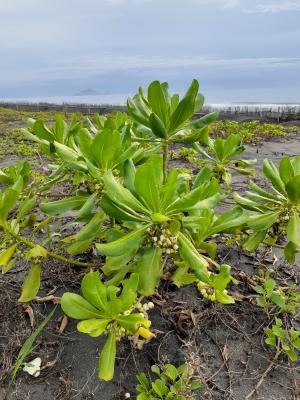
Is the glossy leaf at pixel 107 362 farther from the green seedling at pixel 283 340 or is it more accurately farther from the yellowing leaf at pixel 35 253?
the green seedling at pixel 283 340

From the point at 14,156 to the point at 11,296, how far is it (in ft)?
13.9

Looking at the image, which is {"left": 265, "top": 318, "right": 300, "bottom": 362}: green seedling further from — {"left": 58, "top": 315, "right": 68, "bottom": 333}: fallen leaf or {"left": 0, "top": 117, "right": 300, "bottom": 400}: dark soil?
{"left": 58, "top": 315, "right": 68, "bottom": 333}: fallen leaf

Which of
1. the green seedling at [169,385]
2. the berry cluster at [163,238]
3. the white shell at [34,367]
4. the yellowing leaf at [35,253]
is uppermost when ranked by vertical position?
the berry cluster at [163,238]

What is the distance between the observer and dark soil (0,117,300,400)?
1388mm

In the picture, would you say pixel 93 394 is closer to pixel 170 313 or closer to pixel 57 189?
pixel 170 313

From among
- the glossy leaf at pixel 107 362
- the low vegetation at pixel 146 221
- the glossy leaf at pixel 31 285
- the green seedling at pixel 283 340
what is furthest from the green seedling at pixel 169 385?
the glossy leaf at pixel 31 285

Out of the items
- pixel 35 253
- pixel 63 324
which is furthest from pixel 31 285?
pixel 63 324

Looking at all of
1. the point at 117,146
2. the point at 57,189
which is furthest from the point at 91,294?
the point at 57,189

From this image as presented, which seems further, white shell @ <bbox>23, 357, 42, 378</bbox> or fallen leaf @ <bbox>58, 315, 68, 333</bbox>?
fallen leaf @ <bbox>58, 315, 68, 333</bbox>

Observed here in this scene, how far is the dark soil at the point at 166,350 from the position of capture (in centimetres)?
139

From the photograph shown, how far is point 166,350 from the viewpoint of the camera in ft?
4.97

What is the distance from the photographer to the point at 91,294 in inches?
43.1

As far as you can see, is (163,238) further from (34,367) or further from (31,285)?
(34,367)

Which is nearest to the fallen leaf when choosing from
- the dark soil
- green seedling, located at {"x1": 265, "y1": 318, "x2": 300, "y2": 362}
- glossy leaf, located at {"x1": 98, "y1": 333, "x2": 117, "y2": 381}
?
the dark soil
